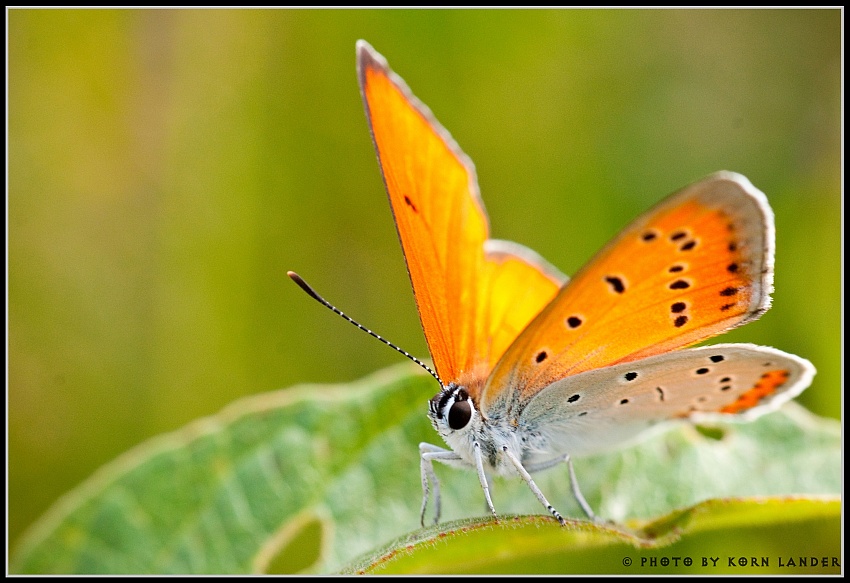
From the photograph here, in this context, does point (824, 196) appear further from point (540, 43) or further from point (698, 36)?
point (540, 43)

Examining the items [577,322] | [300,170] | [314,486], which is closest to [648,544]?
[577,322]

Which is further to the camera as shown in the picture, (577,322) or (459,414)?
(459,414)

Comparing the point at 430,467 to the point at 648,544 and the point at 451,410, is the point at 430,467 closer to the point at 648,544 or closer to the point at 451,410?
the point at 451,410

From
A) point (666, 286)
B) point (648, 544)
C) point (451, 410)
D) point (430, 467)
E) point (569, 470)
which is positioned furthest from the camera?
point (569, 470)

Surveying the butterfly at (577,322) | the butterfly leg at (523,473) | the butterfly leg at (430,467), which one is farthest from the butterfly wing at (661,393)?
the butterfly leg at (430,467)

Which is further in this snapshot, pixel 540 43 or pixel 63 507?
pixel 540 43

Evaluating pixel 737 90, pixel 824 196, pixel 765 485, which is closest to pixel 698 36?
pixel 737 90
